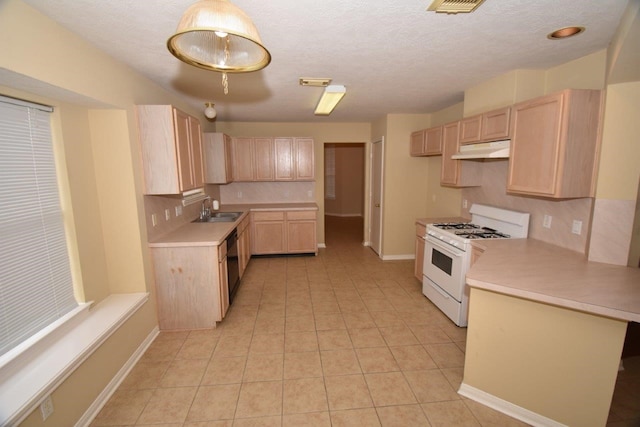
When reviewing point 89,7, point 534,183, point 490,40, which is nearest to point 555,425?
point 534,183

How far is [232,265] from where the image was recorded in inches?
139

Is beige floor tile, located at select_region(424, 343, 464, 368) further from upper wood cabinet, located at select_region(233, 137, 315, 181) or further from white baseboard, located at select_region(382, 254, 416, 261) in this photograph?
upper wood cabinet, located at select_region(233, 137, 315, 181)

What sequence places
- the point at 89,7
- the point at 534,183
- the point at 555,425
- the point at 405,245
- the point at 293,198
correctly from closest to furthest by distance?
1. the point at 89,7
2. the point at 555,425
3. the point at 534,183
4. the point at 405,245
5. the point at 293,198

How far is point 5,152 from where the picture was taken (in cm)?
167

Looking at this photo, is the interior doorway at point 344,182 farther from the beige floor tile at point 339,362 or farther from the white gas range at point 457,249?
the beige floor tile at point 339,362

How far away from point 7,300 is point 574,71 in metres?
4.38

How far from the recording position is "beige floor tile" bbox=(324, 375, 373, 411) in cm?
200

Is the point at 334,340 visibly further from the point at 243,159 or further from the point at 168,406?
the point at 243,159

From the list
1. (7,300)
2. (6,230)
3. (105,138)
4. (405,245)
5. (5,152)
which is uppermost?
(105,138)

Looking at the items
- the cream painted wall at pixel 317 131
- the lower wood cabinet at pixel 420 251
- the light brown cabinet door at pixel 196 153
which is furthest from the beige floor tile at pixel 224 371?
the cream painted wall at pixel 317 131

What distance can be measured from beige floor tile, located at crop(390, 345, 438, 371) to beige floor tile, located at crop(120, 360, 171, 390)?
195 centimetres

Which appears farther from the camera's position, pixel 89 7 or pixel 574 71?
pixel 574 71

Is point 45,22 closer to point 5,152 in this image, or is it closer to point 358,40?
point 5,152

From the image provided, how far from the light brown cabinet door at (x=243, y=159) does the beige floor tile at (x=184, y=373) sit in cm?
338
